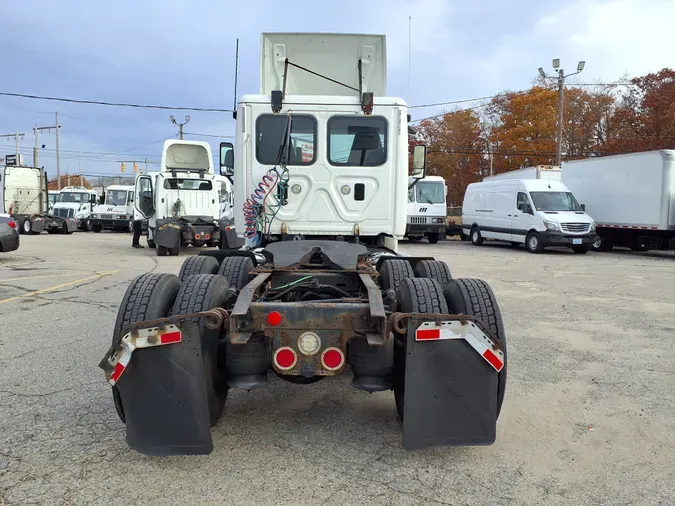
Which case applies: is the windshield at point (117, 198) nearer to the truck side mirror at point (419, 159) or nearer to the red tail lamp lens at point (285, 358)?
the truck side mirror at point (419, 159)

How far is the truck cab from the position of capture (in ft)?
54.3

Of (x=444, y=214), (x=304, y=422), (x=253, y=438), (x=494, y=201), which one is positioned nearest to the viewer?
(x=253, y=438)

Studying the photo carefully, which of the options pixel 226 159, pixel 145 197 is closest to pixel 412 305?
pixel 226 159

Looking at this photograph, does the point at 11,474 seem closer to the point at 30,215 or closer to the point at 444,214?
the point at 444,214

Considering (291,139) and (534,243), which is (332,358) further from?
(534,243)

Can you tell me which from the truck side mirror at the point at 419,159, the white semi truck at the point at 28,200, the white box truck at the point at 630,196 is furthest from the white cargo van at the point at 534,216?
the white semi truck at the point at 28,200

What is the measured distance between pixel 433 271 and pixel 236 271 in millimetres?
1786

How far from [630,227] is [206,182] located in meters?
13.5

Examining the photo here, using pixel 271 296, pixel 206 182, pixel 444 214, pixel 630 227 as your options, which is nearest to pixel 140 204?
pixel 206 182

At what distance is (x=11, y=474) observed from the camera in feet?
10.3

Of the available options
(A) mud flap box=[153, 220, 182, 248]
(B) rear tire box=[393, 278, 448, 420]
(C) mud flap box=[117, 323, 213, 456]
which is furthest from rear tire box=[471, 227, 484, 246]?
(C) mud flap box=[117, 323, 213, 456]

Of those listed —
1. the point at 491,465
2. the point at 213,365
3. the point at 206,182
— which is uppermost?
the point at 206,182

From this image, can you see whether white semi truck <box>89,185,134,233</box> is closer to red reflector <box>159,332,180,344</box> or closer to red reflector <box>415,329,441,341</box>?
red reflector <box>159,332,180,344</box>

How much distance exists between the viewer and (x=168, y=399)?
314 centimetres
